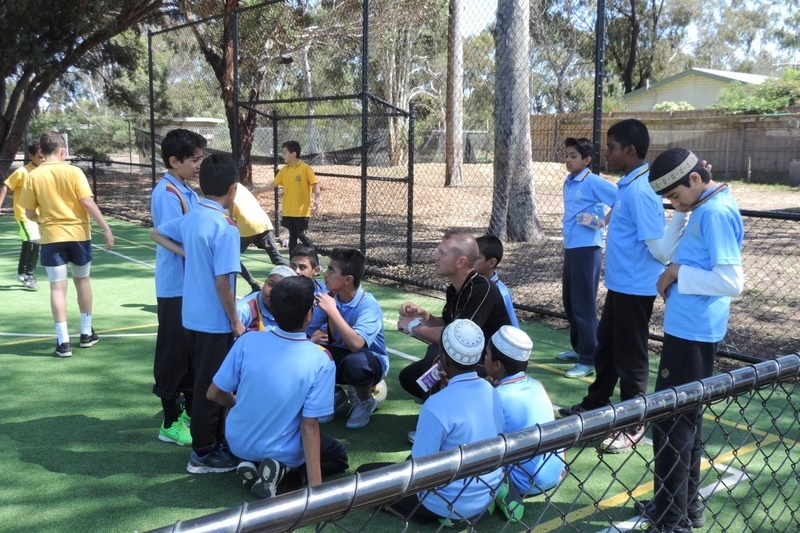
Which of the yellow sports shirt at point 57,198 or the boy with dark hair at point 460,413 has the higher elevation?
the yellow sports shirt at point 57,198

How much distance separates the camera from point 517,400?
3475 mm

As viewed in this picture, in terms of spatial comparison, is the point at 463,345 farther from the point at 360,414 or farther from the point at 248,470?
the point at 360,414

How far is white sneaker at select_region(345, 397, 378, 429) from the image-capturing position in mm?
4738

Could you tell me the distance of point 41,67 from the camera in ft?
56.1

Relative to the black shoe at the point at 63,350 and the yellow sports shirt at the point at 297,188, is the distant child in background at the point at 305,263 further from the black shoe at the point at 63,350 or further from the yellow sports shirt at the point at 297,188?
the yellow sports shirt at the point at 297,188

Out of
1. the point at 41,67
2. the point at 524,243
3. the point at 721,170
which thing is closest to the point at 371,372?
the point at 524,243

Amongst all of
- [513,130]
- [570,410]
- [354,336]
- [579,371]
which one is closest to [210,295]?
[354,336]

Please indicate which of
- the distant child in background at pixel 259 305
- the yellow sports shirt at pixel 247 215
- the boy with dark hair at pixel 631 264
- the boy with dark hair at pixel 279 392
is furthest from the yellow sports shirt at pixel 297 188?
the boy with dark hair at pixel 279 392

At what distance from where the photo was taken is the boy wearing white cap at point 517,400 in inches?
137

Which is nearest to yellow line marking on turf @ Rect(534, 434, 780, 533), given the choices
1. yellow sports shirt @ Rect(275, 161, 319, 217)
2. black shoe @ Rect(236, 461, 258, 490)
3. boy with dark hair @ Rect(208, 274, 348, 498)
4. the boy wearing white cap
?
the boy wearing white cap

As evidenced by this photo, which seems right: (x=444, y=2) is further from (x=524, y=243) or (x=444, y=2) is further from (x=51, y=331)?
(x=51, y=331)

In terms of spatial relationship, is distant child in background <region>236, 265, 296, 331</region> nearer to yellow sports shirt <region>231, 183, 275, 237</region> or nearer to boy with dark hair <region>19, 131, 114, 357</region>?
boy with dark hair <region>19, 131, 114, 357</region>

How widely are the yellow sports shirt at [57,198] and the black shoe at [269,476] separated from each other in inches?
133

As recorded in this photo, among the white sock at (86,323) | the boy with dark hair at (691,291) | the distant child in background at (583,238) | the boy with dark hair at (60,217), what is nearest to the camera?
the boy with dark hair at (691,291)
